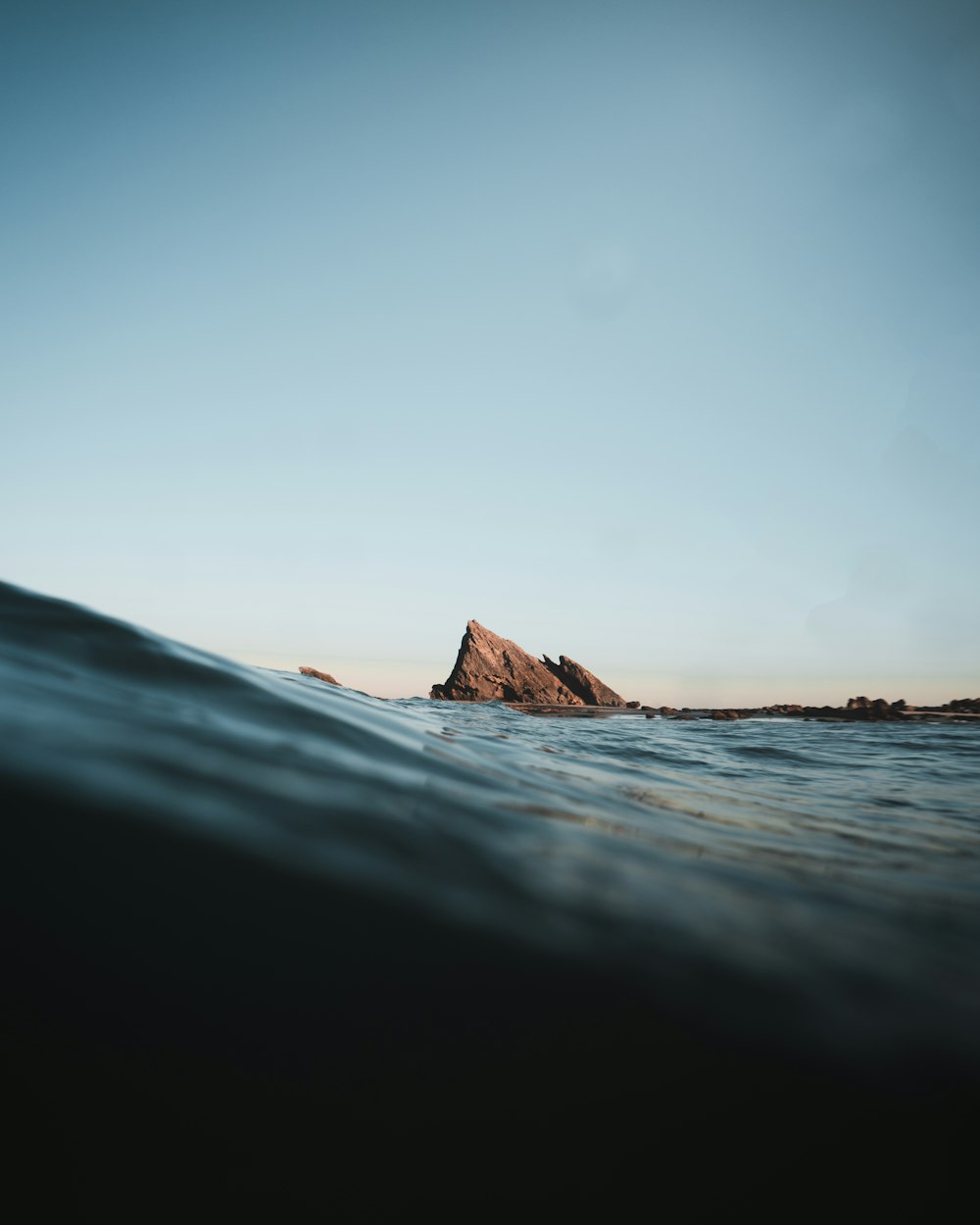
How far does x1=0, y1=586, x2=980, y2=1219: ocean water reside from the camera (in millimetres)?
592

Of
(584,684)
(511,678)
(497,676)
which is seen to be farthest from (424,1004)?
(584,684)

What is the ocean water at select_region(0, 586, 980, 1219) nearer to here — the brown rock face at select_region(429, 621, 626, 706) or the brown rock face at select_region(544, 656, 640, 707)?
the brown rock face at select_region(429, 621, 626, 706)

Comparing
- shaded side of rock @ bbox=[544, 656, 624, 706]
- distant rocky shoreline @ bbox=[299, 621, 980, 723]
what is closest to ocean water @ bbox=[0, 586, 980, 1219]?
distant rocky shoreline @ bbox=[299, 621, 980, 723]

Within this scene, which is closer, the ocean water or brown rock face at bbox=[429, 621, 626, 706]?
the ocean water

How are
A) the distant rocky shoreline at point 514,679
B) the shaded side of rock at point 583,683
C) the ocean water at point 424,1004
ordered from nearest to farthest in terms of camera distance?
the ocean water at point 424,1004
the distant rocky shoreline at point 514,679
the shaded side of rock at point 583,683

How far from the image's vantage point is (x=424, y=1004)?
2.57 ft

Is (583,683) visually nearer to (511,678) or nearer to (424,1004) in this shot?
(511,678)

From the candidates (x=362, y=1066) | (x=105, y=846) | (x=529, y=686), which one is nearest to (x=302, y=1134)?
(x=362, y=1066)

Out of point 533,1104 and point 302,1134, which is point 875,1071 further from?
point 302,1134

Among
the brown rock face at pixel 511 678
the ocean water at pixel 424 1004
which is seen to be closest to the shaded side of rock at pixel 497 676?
the brown rock face at pixel 511 678

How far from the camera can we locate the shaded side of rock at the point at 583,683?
5728 cm

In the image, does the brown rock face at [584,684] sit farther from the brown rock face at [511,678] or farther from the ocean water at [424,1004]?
the ocean water at [424,1004]

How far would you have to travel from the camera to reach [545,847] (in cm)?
149

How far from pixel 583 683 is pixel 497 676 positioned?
1026 cm
